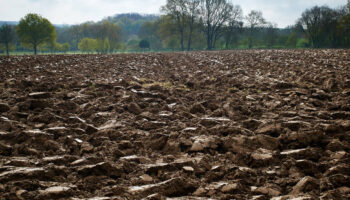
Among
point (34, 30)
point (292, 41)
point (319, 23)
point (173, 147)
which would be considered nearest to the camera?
point (173, 147)

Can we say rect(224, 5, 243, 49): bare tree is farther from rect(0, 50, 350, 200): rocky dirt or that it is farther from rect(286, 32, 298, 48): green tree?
rect(0, 50, 350, 200): rocky dirt

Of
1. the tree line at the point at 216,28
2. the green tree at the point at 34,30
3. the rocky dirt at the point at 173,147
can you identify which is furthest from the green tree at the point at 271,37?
the rocky dirt at the point at 173,147

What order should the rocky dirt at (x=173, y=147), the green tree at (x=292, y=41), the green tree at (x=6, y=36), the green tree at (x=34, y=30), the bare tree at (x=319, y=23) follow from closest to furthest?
the rocky dirt at (x=173, y=147) → the green tree at (x=34, y=30) → the bare tree at (x=319, y=23) → the green tree at (x=6, y=36) → the green tree at (x=292, y=41)

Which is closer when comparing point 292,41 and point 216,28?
point 216,28

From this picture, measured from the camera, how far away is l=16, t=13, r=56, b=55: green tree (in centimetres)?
5941

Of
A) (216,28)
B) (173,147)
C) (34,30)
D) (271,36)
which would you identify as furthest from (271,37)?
(173,147)

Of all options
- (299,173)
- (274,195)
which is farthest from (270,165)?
(274,195)

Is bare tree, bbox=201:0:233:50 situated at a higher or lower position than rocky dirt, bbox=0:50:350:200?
higher

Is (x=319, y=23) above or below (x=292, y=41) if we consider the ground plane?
above

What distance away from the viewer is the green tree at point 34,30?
59.4 meters

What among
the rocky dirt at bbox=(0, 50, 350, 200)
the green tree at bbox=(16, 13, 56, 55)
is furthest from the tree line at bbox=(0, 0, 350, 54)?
the rocky dirt at bbox=(0, 50, 350, 200)

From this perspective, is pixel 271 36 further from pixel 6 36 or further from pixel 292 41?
pixel 6 36

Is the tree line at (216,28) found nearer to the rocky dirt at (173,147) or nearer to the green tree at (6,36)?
the green tree at (6,36)

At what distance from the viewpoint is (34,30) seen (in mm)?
59594
